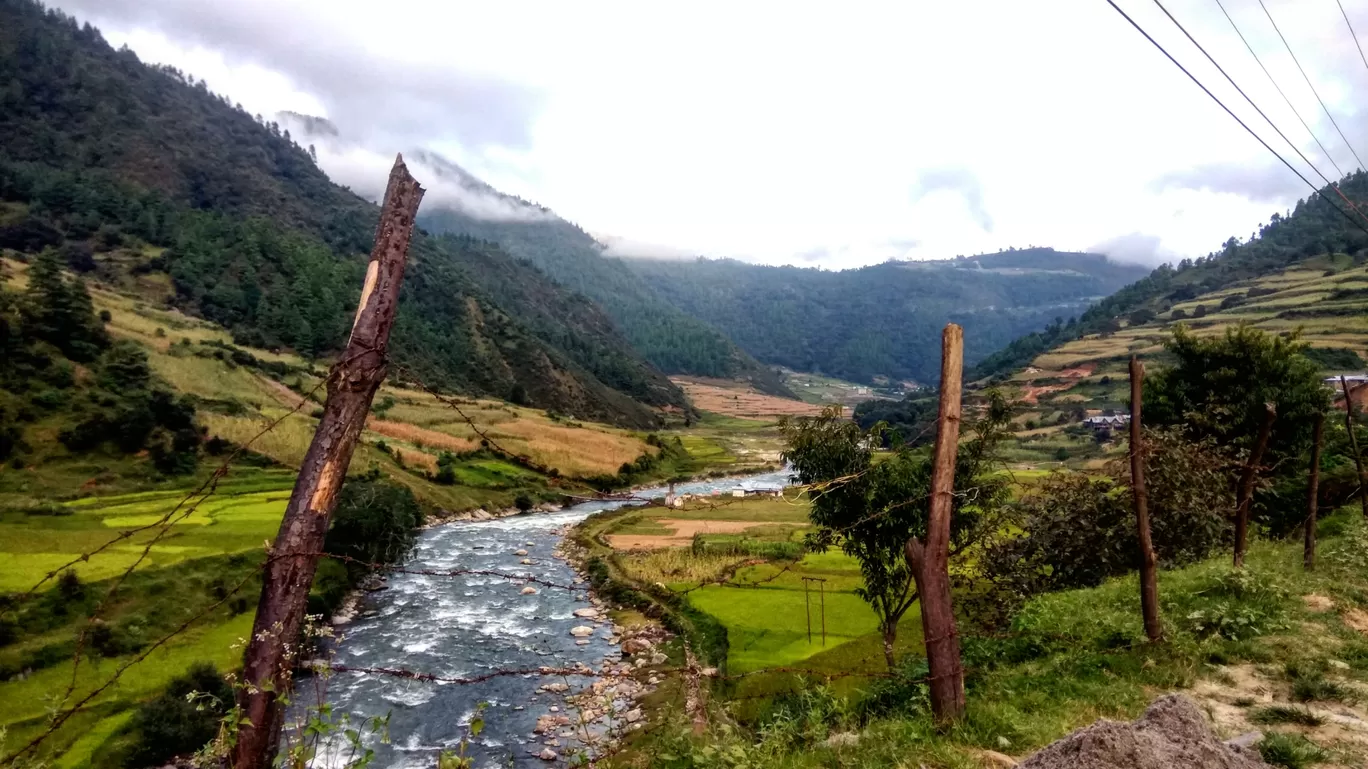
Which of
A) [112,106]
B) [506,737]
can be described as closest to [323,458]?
[506,737]

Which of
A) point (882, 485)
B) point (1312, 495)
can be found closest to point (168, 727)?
point (882, 485)

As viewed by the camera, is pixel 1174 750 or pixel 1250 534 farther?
pixel 1250 534

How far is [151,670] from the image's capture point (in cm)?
1852

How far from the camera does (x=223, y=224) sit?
122 metres

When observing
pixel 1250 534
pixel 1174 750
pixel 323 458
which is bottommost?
pixel 1250 534

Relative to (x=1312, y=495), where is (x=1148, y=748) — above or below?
below

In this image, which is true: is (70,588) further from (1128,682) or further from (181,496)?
(1128,682)

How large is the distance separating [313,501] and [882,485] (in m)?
A: 10.6

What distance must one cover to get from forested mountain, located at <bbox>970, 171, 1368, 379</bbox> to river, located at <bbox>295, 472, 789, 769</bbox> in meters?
125

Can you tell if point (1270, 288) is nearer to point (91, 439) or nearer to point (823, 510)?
point (823, 510)

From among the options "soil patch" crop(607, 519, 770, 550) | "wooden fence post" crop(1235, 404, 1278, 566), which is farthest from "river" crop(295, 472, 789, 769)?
"wooden fence post" crop(1235, 404, 1278, 566)

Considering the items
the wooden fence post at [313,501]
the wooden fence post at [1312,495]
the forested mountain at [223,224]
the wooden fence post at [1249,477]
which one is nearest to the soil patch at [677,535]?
the wooden fence post at [1312,495]

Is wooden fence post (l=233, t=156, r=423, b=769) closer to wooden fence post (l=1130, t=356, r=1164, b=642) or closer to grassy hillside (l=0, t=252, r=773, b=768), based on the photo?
grassy hillside (l=0, t=252, r=773, b=768)

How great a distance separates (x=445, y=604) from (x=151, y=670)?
1057cm
